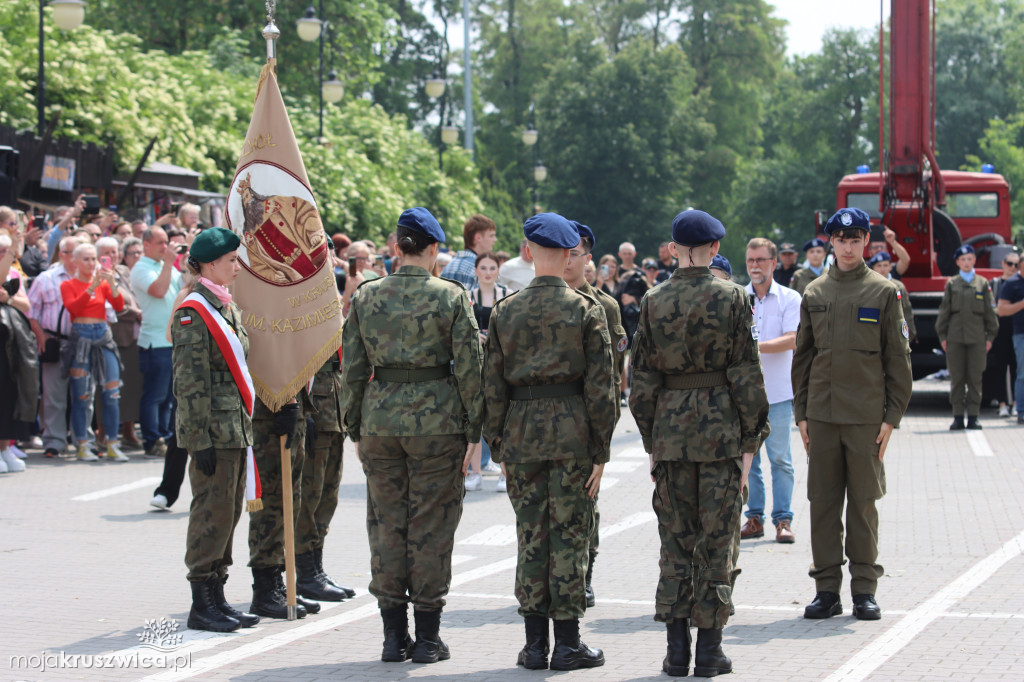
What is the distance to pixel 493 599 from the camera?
7.53m

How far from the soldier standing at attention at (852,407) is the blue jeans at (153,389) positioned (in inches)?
306

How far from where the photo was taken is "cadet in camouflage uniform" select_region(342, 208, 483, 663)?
6.14 m

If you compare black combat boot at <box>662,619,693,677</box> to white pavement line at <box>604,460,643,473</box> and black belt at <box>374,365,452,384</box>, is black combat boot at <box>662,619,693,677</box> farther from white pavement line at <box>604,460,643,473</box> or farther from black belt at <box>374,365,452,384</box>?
white pavement line at <box>604,460,643,473</box>

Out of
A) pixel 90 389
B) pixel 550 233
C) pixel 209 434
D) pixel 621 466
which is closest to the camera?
pixel 550 233

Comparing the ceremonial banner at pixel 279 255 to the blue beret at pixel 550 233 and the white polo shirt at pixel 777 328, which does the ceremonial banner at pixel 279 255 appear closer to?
the blue beret at pixel 550 233

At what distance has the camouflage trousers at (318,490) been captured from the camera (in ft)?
24.0

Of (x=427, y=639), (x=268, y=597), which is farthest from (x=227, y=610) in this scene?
(x=427, y=639)

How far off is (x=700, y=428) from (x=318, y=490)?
2.41 metres

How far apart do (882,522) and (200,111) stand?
19843 millimetres

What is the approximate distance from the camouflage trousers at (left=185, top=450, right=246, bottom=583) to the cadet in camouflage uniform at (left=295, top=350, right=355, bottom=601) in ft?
2.36

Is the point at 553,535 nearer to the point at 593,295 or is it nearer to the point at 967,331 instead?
the point at 593,295

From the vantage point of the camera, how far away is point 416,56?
199 feet

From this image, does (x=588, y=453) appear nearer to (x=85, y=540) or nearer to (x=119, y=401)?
(x=85, y=540)

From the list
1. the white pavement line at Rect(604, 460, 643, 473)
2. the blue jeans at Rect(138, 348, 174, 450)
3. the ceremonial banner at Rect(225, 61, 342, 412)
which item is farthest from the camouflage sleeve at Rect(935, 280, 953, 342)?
the ceremonial banner at Rect(225, 61, 342, 412)
